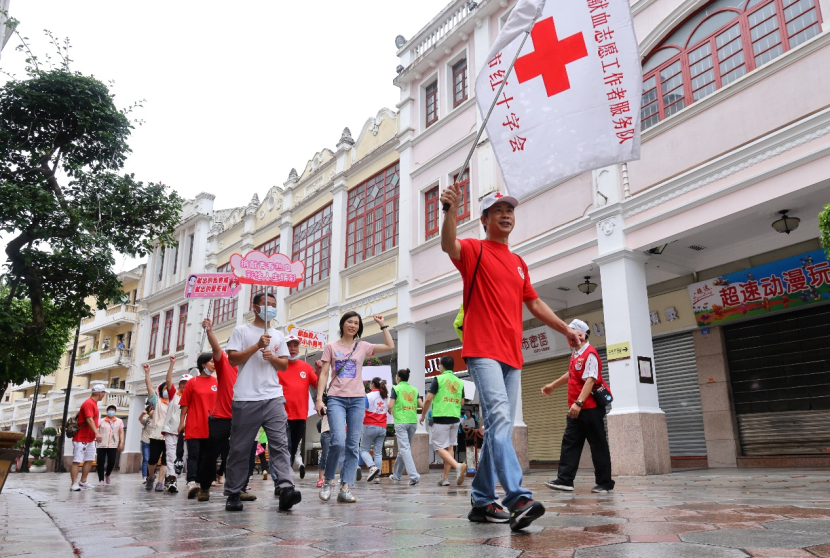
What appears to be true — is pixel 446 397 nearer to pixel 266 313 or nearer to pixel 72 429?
pixel 266 313

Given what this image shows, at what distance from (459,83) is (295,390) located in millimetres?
11231

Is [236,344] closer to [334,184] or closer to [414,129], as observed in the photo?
[414,129]

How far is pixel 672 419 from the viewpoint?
1312 centimetres

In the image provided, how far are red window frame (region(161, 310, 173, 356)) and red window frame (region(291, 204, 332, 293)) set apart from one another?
1092 centimetres

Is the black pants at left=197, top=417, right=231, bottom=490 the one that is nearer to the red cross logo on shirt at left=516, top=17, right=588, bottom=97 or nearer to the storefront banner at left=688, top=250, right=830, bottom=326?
the red cross logo on shirt at left=516, top=17, right=588, bottom=97

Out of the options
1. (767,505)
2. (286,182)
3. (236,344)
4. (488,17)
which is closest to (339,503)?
(236,344)

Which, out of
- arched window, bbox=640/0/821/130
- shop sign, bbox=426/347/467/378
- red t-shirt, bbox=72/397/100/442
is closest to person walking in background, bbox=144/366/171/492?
red t-shirt, bbox=72/397/100/442

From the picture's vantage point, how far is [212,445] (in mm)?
6953

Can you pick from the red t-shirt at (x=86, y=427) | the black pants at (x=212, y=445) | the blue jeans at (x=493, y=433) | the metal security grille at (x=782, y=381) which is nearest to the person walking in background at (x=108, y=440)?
the red t-shirt at (x=86, y=427)

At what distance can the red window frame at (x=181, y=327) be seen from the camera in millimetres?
29250

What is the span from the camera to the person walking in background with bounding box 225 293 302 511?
548cm

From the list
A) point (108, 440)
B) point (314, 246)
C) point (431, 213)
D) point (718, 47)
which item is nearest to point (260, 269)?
point (108, 440)

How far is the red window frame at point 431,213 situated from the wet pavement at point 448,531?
11.7 metres

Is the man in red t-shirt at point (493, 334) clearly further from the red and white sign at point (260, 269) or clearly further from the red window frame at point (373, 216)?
Answer: the red window frame at point (373, 216)
